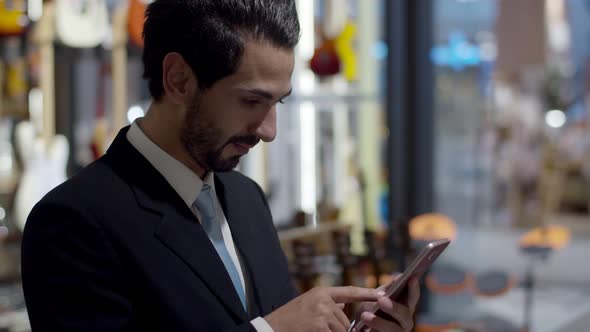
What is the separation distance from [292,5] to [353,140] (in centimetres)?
352

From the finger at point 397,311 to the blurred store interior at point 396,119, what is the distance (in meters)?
2.64

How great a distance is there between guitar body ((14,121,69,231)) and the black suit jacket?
9.54ft

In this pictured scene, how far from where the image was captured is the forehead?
4.62 feet

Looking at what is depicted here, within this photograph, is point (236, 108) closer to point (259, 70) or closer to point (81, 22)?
point (259, 70)

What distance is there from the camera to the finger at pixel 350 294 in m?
1.40

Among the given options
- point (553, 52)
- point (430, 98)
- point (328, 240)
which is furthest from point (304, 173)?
point (553, 52)

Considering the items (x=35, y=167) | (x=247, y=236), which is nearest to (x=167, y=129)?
(x=247, y=236)

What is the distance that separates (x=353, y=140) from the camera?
16.5 ft

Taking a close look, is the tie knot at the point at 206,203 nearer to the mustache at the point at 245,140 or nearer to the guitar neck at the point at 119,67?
the mustache at the point at 245,140

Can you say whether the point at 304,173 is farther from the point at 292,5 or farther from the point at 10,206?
the point at 292,5

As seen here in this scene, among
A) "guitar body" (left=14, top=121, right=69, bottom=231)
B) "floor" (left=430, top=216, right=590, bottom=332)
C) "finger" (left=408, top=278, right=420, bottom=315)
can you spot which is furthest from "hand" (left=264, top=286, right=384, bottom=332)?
"guitar body" (left=14, top=121, right=69, bottom=231)

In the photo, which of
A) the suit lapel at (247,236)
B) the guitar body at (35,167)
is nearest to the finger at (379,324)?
the suit lapel at (247,236)

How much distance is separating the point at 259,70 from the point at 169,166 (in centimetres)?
23

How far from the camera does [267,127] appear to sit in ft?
4.74
